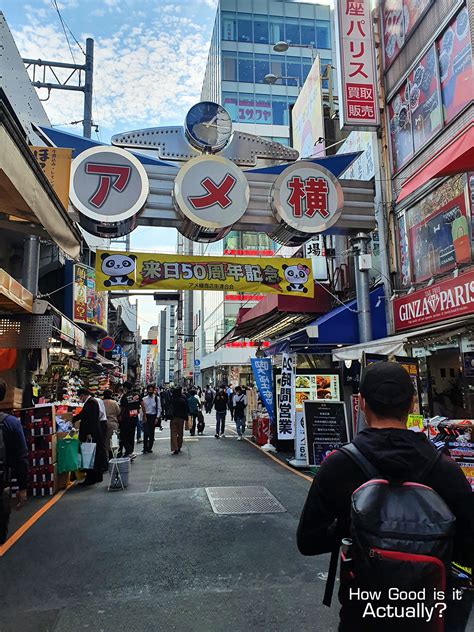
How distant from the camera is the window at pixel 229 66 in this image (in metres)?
49.7

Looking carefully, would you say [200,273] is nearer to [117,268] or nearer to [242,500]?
[117,268]

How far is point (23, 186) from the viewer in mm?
3760

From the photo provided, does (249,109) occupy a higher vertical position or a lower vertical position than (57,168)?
higher

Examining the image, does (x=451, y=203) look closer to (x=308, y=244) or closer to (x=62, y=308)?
(x=308, y=244)

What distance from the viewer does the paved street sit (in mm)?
3658

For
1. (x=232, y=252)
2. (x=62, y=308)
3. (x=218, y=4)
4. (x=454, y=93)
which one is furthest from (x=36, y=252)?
(x=218, y=4)

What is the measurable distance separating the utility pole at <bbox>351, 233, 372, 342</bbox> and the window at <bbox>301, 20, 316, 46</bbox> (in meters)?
51.5

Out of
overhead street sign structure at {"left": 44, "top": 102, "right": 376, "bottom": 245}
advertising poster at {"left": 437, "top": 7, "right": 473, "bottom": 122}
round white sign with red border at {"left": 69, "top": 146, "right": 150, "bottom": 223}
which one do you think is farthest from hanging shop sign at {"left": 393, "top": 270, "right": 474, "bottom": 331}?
round white sign with red border at {"left": 69, "top": 146, "right": 150, "bottom": 223}

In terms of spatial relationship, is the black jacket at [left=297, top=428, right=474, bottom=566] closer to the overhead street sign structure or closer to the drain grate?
the drain grate

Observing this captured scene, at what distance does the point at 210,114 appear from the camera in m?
10.1

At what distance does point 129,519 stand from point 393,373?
5514 mm

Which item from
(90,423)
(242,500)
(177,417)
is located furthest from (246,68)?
(242,500)

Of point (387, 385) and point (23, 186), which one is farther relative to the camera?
point (23, 186)

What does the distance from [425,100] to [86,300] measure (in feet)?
45.0
